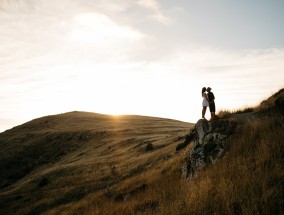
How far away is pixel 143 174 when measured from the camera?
22.0 metres

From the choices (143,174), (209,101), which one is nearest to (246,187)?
(209,101)

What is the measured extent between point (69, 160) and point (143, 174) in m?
32.8

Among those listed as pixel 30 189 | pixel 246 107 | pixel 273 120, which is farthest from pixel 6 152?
pixel 273 120

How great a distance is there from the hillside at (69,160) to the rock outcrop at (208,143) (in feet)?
27.4

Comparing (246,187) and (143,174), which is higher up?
(246,187)

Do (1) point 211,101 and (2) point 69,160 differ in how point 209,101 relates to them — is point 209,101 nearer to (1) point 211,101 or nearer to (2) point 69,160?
(1) point 211,101

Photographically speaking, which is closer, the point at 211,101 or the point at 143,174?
the point at 211,101

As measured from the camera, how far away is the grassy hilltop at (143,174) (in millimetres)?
6242

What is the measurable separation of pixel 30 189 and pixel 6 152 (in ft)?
129

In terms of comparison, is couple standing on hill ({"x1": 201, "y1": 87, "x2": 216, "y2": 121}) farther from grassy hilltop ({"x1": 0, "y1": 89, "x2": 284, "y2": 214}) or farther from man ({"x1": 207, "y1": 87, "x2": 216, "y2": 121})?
grassy hilltop ({"x1": 0, "y1": 89, "x2": 284, "y2": 214})

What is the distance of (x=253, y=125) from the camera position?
1065 cm

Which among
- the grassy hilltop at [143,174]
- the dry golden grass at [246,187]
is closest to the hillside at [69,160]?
the grassy hilltop at [143,174]

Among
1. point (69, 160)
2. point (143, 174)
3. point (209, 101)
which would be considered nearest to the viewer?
point (209, 101)

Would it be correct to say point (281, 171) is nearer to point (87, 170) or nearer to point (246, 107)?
point (246, 107)
